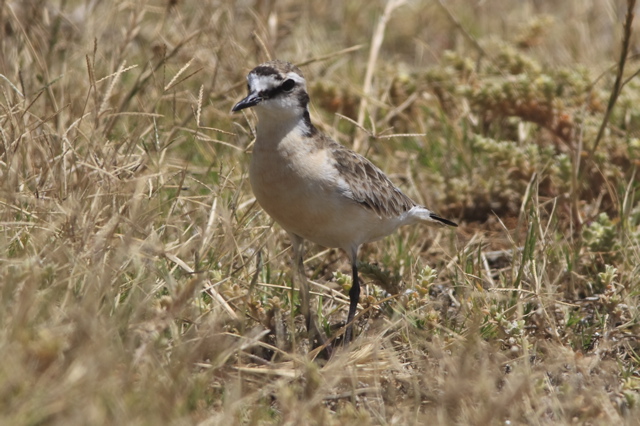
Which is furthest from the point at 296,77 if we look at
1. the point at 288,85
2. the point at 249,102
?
the point at 249,102

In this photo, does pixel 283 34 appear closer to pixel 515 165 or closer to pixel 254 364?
pixel 515 165

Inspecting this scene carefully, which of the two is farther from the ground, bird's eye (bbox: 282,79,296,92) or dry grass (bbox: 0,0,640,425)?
bird's eye (bbox: 282,79,296,92)

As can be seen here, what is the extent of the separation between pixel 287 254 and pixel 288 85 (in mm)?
1208

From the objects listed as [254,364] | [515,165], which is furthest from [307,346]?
[515,165]

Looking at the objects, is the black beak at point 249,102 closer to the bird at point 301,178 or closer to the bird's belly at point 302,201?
the bird at point 301,178

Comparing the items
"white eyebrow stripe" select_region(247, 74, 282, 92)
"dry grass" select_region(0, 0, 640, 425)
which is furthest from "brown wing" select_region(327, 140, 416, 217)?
"white eyebrow stripe" select_region(247, 74, 282, 92)

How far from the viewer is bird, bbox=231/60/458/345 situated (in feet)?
15.6

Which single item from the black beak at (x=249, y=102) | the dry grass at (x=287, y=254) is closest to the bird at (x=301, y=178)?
the black beak at (x=249, y=102)

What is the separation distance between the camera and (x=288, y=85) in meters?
4.88

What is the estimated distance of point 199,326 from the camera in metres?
4.18

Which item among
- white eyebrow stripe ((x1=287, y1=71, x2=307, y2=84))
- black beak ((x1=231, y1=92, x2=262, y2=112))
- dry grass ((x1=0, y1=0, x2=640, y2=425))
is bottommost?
dry grass ((x1=0, y1=0, x2=640, y2=425))

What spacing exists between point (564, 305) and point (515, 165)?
58.5 inches

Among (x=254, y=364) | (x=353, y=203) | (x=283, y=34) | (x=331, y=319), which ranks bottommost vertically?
(x=331, y=319)

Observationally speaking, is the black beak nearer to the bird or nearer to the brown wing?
the bird
